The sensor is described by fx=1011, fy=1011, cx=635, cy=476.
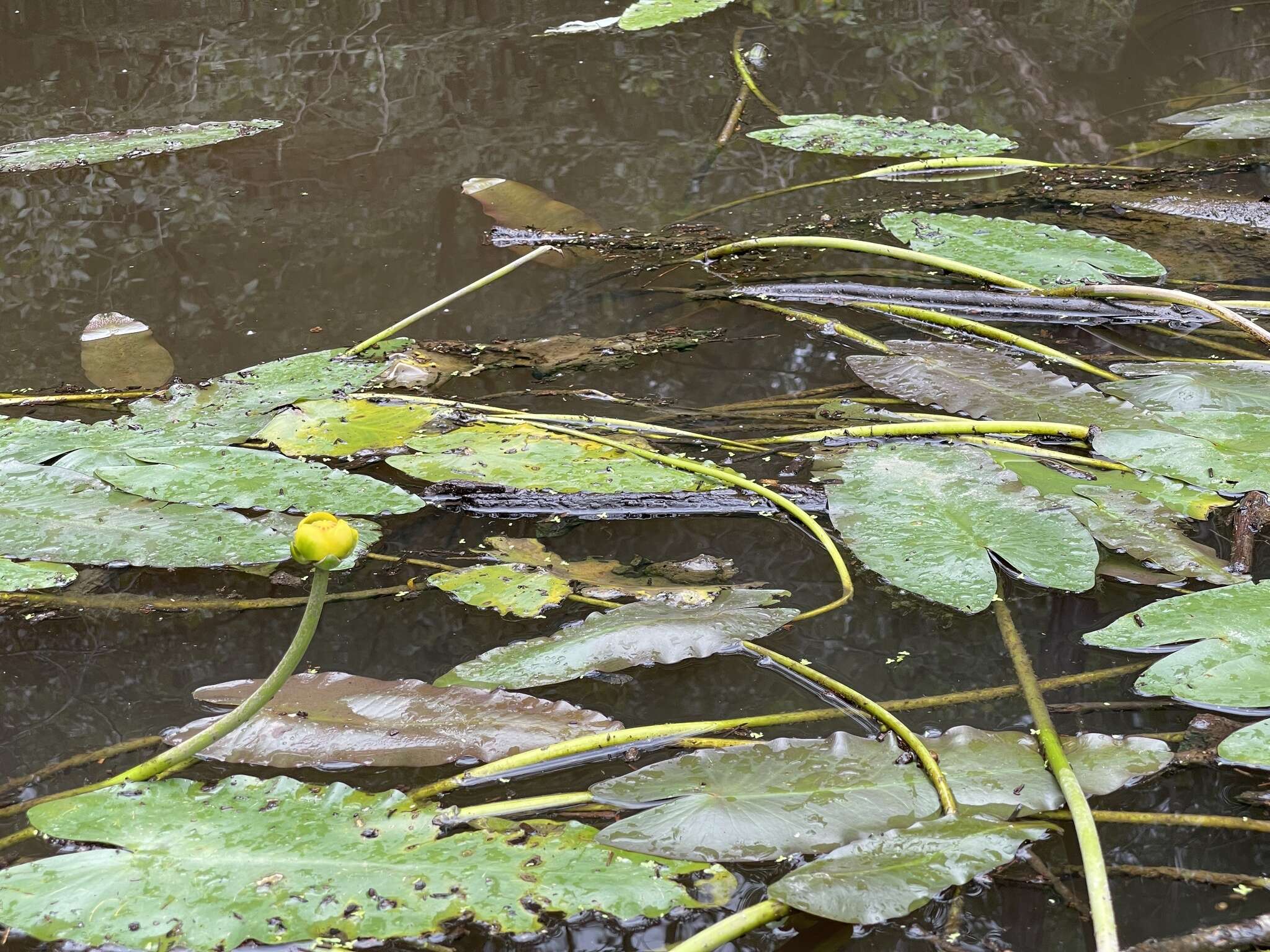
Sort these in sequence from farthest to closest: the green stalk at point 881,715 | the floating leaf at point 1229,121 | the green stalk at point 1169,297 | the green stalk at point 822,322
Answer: the floating leaf at point 1229,121 < the green stalk at point 822,322 < the green stalk at point 1169,297 < the green stalk at point 881,715

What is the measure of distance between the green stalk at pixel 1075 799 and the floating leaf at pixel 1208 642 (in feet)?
0.22

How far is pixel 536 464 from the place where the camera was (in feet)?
3.89

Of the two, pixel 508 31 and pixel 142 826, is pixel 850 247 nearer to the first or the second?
pixel 142 826

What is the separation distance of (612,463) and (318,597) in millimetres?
529

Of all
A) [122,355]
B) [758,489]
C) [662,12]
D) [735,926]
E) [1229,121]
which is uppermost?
[662,12]

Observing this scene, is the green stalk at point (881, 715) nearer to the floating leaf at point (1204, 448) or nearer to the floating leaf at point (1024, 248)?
the floating leaf at point (1204, 448)

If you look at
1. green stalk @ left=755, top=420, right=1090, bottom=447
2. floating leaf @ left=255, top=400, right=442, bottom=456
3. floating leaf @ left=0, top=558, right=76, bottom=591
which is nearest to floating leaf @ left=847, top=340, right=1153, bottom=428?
green stalk @ left=755, top=420, right=1090, bottom=447

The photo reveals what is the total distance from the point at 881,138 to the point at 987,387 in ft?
3.44

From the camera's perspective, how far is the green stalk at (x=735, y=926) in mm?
643

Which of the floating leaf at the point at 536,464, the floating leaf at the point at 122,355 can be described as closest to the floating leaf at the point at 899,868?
the floating leaf at the point at 536,464

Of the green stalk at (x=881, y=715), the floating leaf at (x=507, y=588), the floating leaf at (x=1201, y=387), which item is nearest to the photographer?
the green stalk at (x=881, y=715)

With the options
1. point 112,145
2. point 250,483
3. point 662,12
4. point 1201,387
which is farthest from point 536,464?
point 662,12

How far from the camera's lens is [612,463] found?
1180mm

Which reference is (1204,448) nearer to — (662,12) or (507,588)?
(507,588)
